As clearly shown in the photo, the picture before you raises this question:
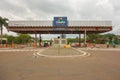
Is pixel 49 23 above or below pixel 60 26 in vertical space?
above

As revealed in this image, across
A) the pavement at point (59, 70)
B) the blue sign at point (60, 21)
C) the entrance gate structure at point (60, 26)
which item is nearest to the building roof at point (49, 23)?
the entrance gate structure at point (60, 26)

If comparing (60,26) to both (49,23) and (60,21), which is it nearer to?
(60,21)

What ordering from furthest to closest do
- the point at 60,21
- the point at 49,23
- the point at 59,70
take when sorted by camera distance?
1. the point at 49,23
2. the point at 60,21
3. the point at 59,70

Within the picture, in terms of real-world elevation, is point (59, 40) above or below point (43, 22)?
below

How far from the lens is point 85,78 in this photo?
25.6 feet

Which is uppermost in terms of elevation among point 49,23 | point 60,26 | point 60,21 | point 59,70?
point 60,21

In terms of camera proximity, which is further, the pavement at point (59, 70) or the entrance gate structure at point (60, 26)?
the entrance gate structure at point (60, 26)

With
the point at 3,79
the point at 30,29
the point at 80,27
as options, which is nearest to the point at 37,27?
the point at 30,29

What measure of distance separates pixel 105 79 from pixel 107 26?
45.9m

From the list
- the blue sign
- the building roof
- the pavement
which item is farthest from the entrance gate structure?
the pavement

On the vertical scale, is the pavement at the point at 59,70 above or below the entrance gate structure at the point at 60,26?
below

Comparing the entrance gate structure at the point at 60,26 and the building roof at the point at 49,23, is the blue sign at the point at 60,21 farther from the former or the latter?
the building roof at the point at 49,23

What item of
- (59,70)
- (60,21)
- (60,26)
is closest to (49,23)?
(60,26)

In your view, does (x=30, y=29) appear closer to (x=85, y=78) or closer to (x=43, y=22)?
(x=43, y=22)
